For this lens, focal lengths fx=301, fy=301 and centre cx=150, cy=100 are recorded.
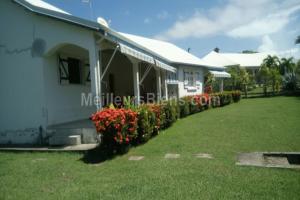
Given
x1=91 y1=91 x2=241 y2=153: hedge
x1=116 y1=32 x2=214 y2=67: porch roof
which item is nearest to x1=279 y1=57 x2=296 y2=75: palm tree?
x1=116 y1=32 x2=214 y2=67: porch roof

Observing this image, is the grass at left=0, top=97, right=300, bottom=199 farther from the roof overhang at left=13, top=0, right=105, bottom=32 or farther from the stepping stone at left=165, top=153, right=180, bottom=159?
the roof overhang at left=13, top=0, right=105, bottom=32

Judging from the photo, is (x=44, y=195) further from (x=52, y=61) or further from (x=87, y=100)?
(x=87, y=100)

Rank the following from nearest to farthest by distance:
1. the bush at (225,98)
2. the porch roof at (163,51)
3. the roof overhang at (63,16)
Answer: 1. the roof overhang at (63,16)
2. the porch roof at (163,51)
3. the bush at (225,98)

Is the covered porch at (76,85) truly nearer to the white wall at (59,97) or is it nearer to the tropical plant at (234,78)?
the white wall at (59,97)

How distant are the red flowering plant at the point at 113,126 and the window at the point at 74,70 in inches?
201

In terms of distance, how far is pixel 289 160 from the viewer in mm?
7699

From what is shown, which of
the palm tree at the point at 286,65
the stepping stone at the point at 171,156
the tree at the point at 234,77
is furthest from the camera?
the palm tree at the point at 286,65

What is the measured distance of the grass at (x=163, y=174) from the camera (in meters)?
5.57

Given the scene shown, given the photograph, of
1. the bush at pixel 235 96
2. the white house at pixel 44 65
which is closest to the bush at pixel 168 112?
the white house at pixel 44 65

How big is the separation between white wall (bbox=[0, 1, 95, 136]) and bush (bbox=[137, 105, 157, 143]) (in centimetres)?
356

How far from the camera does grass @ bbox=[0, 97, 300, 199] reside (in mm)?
5570

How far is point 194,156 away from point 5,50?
858 centimetres

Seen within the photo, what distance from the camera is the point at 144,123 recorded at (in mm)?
10000

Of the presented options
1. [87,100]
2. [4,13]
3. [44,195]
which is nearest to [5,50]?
[4,13]
